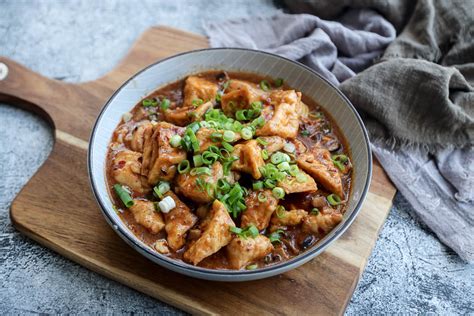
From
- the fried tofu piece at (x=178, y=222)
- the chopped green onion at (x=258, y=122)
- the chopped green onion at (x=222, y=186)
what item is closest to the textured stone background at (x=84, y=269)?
the fried tofu piece at (x=178, y=222)

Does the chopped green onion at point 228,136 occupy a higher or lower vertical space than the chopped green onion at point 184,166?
higher

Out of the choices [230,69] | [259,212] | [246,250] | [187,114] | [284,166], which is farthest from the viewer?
[230,69]

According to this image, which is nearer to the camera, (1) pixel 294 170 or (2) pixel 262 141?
(1) pixel 294 170

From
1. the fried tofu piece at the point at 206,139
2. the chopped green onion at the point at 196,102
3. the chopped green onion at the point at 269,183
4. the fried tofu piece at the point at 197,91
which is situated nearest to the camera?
the chopped green onion at the point at 269,183

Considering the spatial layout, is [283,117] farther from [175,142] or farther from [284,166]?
[175,142]

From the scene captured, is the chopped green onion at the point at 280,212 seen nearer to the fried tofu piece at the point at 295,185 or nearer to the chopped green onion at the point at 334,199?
the fried tofu piece at the point at 295,185

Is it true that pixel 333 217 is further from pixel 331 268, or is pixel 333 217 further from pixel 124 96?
pixel 124 96

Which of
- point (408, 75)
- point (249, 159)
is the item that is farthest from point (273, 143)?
point (408, 75)
